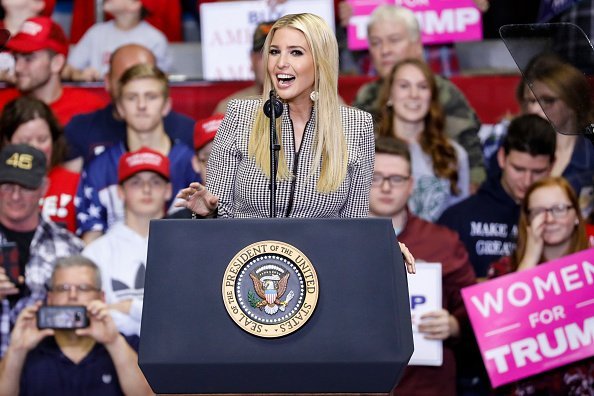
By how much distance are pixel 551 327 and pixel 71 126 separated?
2481 mm

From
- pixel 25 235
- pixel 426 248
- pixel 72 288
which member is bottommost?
pixel 72 288

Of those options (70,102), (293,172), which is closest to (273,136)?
(293,172)

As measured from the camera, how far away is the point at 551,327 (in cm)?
526

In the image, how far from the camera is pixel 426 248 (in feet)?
17.6

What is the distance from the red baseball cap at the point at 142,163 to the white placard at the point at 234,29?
2.14 ft

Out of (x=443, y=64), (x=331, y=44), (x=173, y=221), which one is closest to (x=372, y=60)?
(x=443, y=64)

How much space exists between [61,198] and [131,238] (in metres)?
0.42

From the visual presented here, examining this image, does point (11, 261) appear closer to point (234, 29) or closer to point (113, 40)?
point (113, 40)

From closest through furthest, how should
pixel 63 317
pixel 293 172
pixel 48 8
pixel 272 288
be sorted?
pixel 272 288 < pixel 293 172 < pixel 63 317 < pixel 48 8

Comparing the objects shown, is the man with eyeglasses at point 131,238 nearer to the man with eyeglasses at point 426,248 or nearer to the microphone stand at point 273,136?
the man with eyeglasses at point 426,248

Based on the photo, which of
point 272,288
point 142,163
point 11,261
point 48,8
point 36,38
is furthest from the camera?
point 48,8

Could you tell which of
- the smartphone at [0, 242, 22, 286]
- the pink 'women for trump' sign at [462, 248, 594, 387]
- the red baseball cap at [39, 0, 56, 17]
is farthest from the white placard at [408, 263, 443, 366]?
the red baseball cap at [39, 0, 56, 17]

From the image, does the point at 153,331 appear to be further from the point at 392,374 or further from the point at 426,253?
the point at 426,253

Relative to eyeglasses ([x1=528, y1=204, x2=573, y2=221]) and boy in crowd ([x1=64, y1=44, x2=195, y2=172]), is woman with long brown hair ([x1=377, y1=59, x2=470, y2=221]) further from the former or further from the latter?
boy in crowd ([x1=64, y1=44, x2=195, y2=172])
